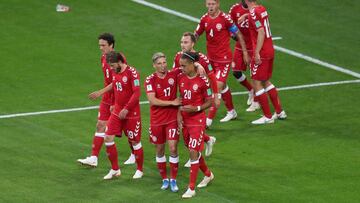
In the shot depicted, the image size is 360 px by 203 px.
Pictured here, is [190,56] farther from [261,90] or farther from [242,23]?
[242,23]

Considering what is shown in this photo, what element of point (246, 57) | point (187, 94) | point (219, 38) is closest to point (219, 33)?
point (219, 38)

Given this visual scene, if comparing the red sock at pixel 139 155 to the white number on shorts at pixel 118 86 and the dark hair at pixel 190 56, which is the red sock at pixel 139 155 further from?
the dark hair at pixel 190 56

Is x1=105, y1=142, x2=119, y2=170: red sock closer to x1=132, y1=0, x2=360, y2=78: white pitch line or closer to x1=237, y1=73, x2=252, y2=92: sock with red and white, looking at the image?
x1=237, y1=73, x2=252, y2=92: sock with red and white

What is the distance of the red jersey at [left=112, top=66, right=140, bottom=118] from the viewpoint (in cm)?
2002

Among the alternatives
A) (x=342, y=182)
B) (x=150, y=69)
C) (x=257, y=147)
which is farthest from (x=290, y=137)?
(x=150, y=69)

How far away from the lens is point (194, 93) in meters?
19.4

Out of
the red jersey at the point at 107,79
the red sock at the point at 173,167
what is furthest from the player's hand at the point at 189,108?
the red jersey at the point at 107,79

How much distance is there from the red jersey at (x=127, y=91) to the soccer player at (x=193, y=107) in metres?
0.93

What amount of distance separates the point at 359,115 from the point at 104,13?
1066cm

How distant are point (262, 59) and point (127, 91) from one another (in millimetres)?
4883

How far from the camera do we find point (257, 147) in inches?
880

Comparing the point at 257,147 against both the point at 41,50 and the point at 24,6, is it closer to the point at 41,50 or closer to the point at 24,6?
the point at 41,50

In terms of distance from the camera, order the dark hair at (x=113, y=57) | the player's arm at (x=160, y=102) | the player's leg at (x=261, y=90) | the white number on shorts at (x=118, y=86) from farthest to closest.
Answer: the player's leg at (x=261, y=90)
the white number on shorts at (x=118, y=86)
the dark hair at (x=113, y=57)
the player's arm at (x=160, y=102)

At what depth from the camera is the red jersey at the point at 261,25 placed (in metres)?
23.9
